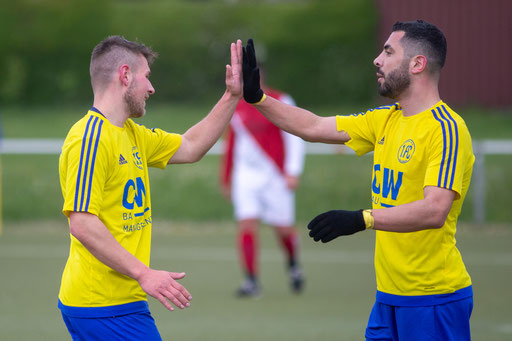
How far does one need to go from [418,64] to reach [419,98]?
0.17 metres

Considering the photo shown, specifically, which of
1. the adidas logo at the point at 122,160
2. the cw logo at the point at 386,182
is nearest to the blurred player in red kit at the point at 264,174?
the cw logo at the point at 386,182

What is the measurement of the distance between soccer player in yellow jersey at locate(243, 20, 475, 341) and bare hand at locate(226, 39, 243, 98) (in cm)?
85

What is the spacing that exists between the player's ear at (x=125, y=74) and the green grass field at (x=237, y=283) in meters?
3.26

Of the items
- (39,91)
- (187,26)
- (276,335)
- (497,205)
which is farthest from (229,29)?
(276,335)

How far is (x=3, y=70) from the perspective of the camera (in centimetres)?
2569

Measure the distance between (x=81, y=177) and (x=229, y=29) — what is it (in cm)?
2201

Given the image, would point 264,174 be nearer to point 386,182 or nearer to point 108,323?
point 386,182

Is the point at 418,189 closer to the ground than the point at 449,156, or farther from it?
closer to the ground

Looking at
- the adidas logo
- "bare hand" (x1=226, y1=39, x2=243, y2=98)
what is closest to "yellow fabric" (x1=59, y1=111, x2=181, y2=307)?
the adidas logo

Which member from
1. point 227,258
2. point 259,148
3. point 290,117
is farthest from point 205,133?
point 227,258

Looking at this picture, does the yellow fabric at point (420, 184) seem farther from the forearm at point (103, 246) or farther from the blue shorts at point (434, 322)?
the forearm at point (103, 246)

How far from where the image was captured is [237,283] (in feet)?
28.7

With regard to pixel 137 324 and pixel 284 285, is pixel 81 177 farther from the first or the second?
pixel 284 285

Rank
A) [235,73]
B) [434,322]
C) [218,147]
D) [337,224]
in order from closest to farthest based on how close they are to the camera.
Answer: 1. [337,224]
2. [434,322]
3. [235,73]
4. [218,147]
